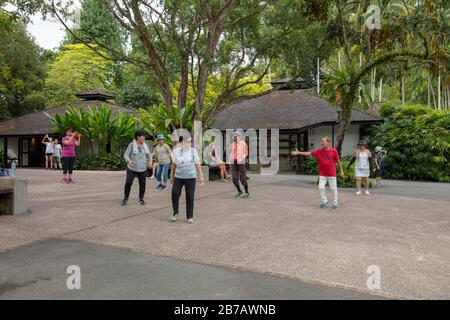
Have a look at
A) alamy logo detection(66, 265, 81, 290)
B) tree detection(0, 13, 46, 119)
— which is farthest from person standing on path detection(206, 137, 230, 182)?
tree detection(0, 13, 46, 119)

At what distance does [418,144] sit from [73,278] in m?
18.4

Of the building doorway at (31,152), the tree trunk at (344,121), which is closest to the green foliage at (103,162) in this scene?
the building doorway at (31,152)

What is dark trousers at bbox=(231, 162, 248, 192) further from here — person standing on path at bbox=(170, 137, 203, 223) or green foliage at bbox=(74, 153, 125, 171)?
green foliage at bbox=(74, 153, 125, 171)

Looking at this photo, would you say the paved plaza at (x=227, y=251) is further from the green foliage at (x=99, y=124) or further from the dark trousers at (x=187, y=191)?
the green foliage at (x=99, y=124)

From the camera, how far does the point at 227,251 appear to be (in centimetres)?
538

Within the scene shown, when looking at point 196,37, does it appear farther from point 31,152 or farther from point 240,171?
point 31,152

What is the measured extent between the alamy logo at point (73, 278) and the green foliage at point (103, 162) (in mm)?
20087

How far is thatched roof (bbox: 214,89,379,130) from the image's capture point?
22.5 m

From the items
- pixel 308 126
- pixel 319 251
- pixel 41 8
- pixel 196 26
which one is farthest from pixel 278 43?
pixel 319 251

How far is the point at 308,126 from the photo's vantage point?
21797 mm

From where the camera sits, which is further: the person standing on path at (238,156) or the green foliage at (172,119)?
the green foliage at (172,119)

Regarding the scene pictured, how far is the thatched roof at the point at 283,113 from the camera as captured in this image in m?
22.5

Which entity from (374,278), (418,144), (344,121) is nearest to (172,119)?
(344,121)
